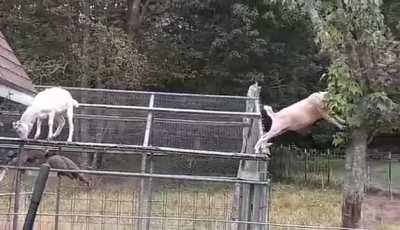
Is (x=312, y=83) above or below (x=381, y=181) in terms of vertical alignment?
above

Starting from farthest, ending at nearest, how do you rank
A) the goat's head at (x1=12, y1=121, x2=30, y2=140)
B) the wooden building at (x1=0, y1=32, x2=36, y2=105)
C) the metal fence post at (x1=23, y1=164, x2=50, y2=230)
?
the goat's head at (x1=12, y1=121, x2=30, y2=140)
the wooden building at (x1=0, y1=32, x2=36, y2=105)
the metal fence post at (x1=23, y1=164, x2=50, y2=230)

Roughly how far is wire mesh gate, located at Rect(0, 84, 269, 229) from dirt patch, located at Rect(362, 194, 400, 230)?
4096mm

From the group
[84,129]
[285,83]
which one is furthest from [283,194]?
[84,129]

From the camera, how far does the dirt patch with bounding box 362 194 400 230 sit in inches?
527

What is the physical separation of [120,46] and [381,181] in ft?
25.4

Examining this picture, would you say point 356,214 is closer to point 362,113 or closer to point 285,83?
point 362,113

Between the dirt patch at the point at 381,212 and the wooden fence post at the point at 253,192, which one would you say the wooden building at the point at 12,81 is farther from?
the dirt patch at the point at 381,212

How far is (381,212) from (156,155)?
955 cm

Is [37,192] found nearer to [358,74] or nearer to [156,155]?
[156,155]

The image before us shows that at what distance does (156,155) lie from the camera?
254 inches

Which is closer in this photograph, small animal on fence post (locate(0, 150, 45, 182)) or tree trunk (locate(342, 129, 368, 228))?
small animal on fence post (locate(0, 150, 45, 182))

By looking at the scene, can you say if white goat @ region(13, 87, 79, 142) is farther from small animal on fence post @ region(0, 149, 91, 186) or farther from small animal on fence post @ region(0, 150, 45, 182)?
small animal on fence post @ region(0, 150, 45, 182)

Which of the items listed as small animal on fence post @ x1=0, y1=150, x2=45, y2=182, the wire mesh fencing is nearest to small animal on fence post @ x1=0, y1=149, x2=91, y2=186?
small animal on fence post @ x1=0, y1=150, x2=45, y2=182

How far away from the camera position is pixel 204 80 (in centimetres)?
1880
